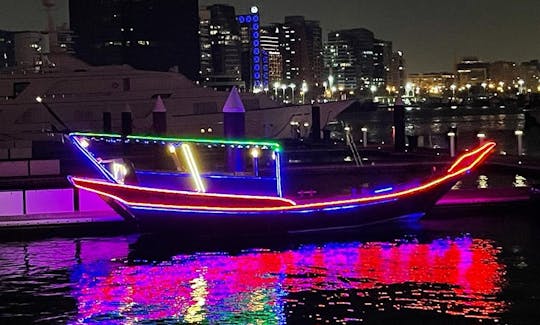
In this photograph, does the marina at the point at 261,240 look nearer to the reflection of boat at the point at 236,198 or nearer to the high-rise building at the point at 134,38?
the reflection of boat at the point at 236,198

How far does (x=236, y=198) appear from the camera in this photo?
2378 cm

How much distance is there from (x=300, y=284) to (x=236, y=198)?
17.7 feet

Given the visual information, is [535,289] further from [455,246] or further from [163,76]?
[163,76]

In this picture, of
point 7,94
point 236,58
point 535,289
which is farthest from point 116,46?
point 535,289

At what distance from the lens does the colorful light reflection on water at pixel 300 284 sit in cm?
1666

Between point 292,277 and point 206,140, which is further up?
point 206,140

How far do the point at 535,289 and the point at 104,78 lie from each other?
47.2 m

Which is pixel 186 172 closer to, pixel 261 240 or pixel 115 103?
pixel 261 240

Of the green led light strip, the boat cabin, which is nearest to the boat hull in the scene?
the boat cabin

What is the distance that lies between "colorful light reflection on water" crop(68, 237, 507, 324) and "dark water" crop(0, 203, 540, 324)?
0.03 metres

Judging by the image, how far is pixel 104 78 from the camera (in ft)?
199

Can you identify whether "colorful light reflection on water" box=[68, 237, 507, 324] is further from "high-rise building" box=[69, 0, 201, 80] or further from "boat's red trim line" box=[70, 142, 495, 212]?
"high-rise building" box=[69, 0, 201, 80]

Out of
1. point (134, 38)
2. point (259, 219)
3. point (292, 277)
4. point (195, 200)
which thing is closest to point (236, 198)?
point (259, 219)

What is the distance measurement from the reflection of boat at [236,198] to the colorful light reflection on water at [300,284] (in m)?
1.33
